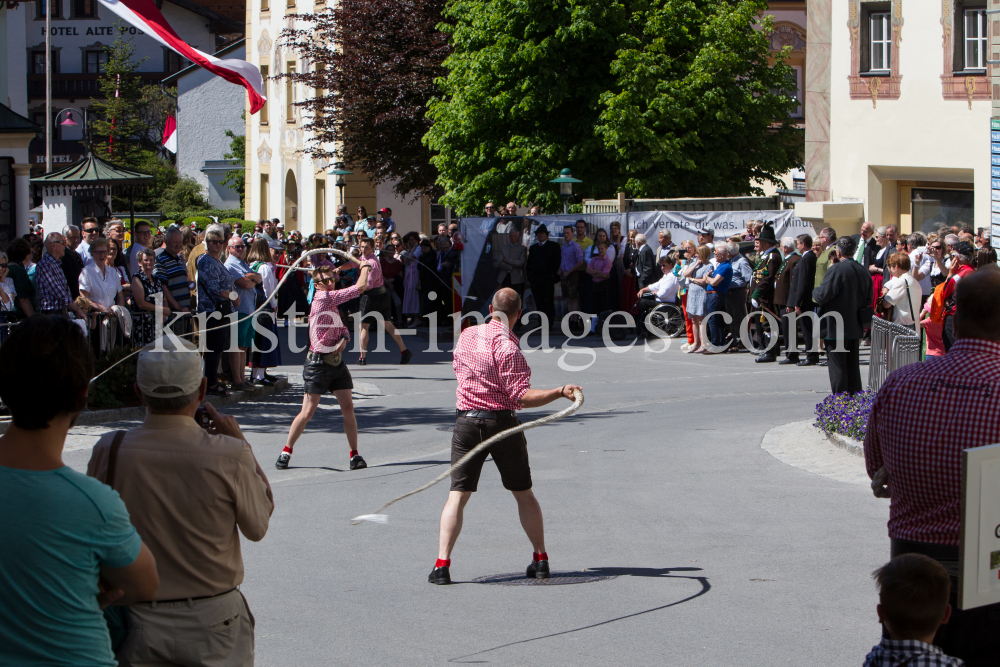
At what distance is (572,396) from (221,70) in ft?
31.9

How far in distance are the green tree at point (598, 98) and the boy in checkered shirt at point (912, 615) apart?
79.5ft

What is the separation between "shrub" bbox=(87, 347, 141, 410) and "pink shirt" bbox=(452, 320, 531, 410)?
7.22 m

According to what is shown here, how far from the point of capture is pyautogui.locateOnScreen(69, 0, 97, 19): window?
266ft

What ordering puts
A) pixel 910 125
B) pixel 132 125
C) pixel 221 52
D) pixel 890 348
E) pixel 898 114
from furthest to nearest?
1. pixel 132 125
2. pixel 221 52
3. pixel 898 114
4. pixel 910 125
5. pixel 890 348

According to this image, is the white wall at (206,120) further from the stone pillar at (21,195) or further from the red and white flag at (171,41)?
the red and white flag at (171,41)

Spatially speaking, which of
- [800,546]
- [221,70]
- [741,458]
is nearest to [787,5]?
[221,70]

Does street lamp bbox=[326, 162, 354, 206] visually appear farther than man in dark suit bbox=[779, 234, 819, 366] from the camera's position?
Yes

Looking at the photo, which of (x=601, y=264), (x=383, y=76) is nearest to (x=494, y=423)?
(x=601, y=264)

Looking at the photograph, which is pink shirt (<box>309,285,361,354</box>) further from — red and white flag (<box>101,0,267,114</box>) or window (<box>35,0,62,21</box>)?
window (<box>35,0,62,21</box>)

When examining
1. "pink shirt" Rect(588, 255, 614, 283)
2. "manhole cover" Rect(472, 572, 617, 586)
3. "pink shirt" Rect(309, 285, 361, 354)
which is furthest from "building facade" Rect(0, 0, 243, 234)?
"manhole cover" Rect(472, 572, 617, 586)

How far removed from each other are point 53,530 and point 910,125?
2452 cm

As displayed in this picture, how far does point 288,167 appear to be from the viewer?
4741cm

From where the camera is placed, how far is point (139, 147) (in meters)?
64.1

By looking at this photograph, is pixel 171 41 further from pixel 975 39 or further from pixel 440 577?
pixel 975 39
